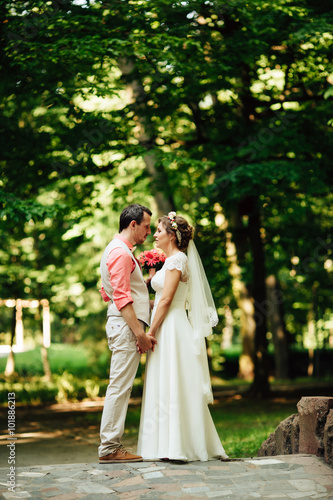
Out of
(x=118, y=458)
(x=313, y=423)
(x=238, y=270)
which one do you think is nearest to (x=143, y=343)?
(x=118, y=458)

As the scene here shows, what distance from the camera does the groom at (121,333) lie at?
5.34 meters

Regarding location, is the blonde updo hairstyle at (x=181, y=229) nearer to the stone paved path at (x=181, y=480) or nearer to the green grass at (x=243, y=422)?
the stone paved path at (x=181, y=480)

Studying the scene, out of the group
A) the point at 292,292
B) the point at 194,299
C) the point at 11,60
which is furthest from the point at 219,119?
the point at 292,292

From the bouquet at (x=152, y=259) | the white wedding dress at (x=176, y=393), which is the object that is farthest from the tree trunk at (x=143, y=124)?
the white wedding dress at (x=176, y=393)

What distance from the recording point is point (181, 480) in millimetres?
4781

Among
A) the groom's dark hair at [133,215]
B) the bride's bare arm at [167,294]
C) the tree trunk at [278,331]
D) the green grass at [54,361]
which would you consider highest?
the groom's dark hair at [133,215]

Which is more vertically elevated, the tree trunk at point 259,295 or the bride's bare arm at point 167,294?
the bride's bare arm at point 167,294

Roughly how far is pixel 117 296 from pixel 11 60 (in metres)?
5.98

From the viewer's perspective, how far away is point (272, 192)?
485 inches

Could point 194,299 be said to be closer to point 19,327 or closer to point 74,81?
point 74,81

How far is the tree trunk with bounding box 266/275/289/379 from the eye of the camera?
20.6 metres

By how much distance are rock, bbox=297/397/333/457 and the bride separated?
2.49 ft

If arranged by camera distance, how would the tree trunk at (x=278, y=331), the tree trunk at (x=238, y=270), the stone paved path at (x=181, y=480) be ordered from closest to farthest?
the stone paved path at (x=181, y=480) → the tree trunk at (x=238, y=270) → the tree trunk at (x=278, y=331)

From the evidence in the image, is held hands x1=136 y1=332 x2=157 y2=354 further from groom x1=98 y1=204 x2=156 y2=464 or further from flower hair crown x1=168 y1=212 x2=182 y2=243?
flower hair crown x1=168 y1=212 x2=182 y2=243
